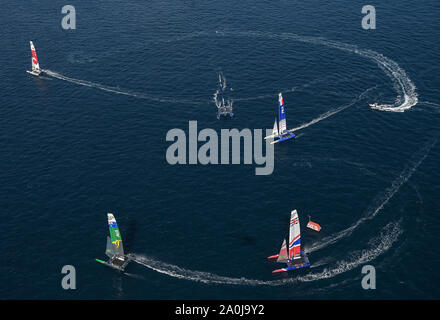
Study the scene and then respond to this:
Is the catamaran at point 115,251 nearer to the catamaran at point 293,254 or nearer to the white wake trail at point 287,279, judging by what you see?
the white wake trail at point 287,279

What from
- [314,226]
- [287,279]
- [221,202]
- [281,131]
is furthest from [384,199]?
[221,202]

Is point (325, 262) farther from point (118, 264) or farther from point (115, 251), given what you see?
point (115, 251)

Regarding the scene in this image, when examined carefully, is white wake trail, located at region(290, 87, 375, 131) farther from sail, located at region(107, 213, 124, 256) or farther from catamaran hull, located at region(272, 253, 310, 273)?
sail, located at region(107, 213, 124, 256)

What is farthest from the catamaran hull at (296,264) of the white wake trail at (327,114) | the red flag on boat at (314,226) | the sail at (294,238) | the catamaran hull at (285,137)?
the white wake trail at (327,114)

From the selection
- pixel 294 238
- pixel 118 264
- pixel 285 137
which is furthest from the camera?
pixel 285 137
